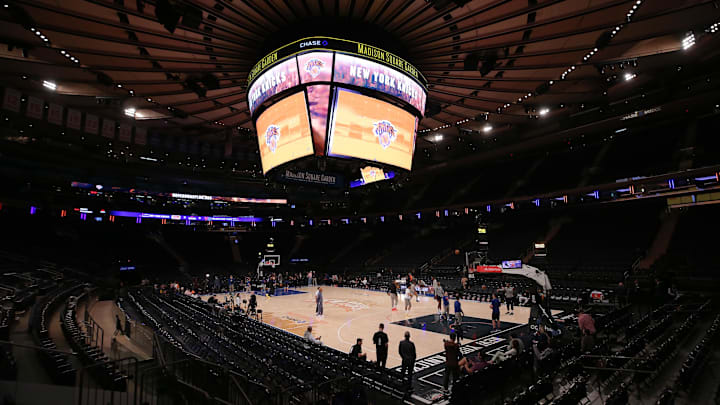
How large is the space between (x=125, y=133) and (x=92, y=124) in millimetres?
2238

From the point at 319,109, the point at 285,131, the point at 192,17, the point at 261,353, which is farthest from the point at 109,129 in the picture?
the point at 319,109

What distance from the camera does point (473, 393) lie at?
6941mm

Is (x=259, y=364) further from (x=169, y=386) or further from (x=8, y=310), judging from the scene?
(x=8, y=310)

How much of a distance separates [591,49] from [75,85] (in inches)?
703

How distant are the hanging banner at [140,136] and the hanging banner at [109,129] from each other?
168cm

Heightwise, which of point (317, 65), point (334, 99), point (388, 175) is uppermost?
point (317, 65)

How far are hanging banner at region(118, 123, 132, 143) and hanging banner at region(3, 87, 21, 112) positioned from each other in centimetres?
468

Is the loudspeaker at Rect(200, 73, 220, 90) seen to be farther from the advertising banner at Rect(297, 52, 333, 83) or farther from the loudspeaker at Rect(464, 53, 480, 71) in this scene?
the loudspeaker at Rect(464, 53, 480, 71)

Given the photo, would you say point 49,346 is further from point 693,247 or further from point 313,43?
point 693,247

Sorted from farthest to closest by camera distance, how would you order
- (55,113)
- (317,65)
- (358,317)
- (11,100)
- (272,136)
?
(358,317) < (55,113) < (11,100) < (272,136) < (317,65)

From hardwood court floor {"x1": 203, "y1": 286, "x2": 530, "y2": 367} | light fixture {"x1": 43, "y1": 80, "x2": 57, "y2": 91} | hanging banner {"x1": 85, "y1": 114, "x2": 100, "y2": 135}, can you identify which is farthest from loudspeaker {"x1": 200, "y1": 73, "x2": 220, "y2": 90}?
hanging banner {"x1": 85, "y1": 114, "x2": 100, "y2": 135}

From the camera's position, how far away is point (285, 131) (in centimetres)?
857

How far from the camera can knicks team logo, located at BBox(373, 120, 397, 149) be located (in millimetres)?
8555

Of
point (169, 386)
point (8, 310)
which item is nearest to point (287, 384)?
point (169, 386)
